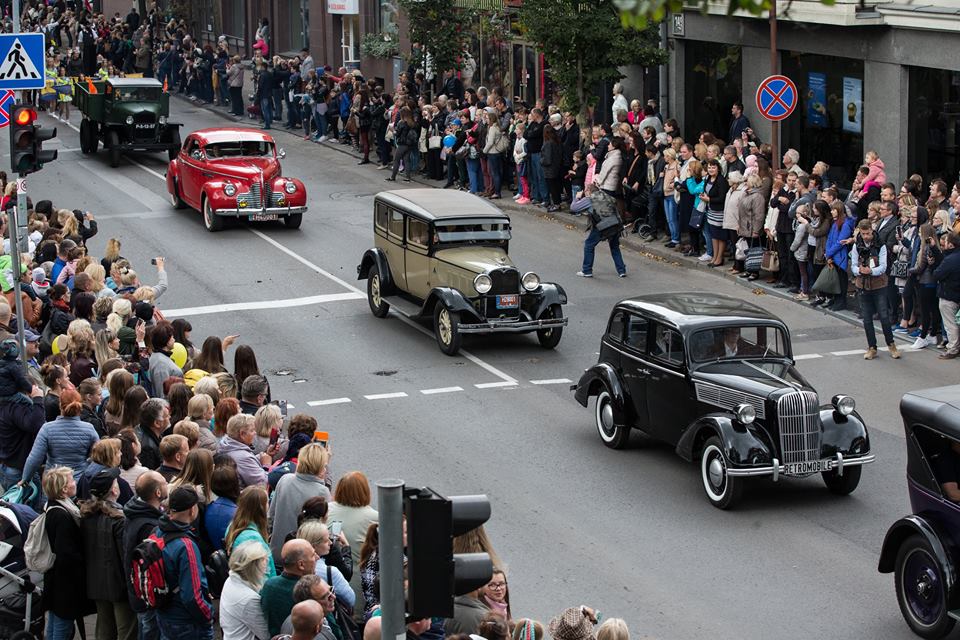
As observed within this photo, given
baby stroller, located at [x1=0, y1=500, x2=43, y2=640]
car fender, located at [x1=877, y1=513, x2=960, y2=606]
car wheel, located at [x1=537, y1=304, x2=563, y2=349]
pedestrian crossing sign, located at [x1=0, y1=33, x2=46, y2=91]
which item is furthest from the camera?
car wheel, located at [x1=537, y1=304, x2=563, y2=349]

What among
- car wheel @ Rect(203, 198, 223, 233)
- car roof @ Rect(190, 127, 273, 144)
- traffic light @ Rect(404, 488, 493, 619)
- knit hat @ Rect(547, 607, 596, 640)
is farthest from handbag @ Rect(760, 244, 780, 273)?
traffic light @ Rect(404, 488, 493, 619)

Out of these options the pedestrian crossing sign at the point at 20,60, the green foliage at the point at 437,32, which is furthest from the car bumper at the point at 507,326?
the green foliage at the point at 437,32

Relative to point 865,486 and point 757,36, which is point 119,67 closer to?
point 757,36

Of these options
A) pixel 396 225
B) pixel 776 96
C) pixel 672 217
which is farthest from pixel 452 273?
pixel 776 96

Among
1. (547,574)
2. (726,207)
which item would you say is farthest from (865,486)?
(726,207)

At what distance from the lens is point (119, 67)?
5500 cm

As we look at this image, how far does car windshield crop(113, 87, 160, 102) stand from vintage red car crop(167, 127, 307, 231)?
22.0ft

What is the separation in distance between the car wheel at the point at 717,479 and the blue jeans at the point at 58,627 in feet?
20.6

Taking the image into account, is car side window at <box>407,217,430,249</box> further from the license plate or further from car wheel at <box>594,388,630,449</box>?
the license plate

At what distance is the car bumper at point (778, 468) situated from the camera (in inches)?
535

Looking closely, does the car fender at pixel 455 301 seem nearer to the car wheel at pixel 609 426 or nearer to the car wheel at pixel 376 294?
the car wheel at pixel 376 294

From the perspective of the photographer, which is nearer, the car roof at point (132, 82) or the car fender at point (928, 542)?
the car fender at point (928, 542)

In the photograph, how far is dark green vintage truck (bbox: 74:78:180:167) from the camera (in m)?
35.8

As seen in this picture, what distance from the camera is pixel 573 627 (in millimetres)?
7848
